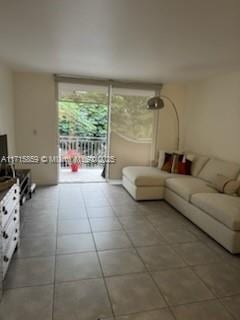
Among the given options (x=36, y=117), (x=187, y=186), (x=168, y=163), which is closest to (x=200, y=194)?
(x=187, y=186)

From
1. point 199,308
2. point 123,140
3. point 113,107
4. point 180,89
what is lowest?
point 199,308

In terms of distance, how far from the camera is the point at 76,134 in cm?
706

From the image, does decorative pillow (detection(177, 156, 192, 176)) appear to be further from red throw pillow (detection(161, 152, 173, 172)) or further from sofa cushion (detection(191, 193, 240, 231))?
sofa cushion (detection(191, 193, 240, 231))

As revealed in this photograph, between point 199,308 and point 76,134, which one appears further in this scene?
point 76,134

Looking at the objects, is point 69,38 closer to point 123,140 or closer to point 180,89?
point 123,140

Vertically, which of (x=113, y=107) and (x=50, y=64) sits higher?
(x=50, y=64)

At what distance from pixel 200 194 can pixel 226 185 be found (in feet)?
1.40

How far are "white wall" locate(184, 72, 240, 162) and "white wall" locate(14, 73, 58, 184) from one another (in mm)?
2914

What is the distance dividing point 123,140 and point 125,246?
302 cm

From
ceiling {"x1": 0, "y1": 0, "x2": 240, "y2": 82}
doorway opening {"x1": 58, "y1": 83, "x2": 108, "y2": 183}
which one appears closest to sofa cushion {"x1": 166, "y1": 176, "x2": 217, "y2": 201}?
ceiling {"x1": 0, "y1": 0, "x2": 240, "y2": 82}

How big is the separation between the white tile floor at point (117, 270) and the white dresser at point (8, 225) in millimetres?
175

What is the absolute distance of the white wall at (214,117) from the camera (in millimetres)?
3980

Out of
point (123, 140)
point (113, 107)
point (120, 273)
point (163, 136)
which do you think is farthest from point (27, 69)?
point (120, 273)

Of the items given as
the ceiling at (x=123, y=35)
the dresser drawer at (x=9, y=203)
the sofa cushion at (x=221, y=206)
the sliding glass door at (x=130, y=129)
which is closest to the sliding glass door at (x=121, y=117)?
the sliding glass door at (x=130, y=129)
